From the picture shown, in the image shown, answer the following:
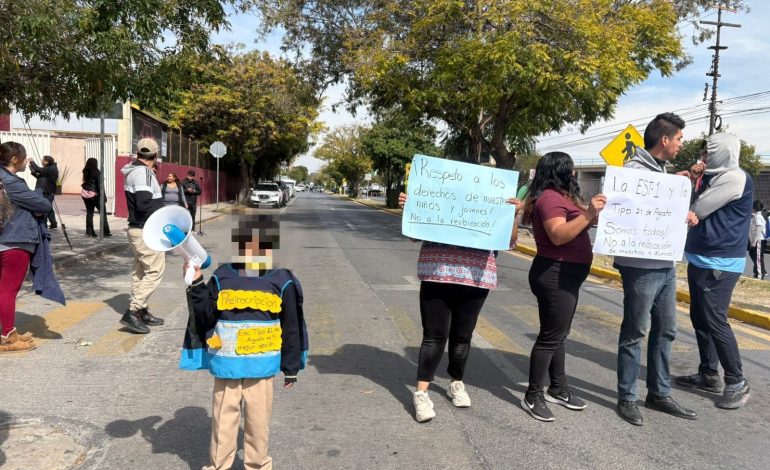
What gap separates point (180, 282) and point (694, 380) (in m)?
7.08

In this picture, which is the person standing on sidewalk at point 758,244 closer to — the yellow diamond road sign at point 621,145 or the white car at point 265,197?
the yellow diamond road sign at point 621,145

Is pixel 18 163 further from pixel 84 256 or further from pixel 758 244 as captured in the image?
pixel 758 244

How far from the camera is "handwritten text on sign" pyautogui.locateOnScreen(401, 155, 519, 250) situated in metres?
3.93

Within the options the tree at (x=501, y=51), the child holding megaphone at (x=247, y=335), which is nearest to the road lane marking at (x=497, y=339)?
the child holding megaphone at (x=247, y=335)

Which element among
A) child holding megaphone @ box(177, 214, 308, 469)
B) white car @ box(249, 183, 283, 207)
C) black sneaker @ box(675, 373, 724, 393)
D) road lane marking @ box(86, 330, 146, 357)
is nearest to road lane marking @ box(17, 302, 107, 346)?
road lane marking @ box(86, 330, 146, 357)

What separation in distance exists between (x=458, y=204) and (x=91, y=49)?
5863mm

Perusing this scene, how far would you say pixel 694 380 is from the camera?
4863 mm

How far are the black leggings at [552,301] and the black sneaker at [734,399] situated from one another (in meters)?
1.44

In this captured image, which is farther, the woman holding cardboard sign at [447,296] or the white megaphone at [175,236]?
the woman holding cardboard sign at [447,296]

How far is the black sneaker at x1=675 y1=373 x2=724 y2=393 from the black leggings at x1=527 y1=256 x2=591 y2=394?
1.54 meters

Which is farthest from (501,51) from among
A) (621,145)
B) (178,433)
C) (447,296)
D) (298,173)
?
(298,173)

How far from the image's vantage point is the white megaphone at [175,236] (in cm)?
260

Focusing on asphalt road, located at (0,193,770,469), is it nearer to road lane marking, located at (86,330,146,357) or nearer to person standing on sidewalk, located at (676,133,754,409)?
road lane marking, located at (86,330,146,357)

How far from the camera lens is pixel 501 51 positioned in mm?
13625
